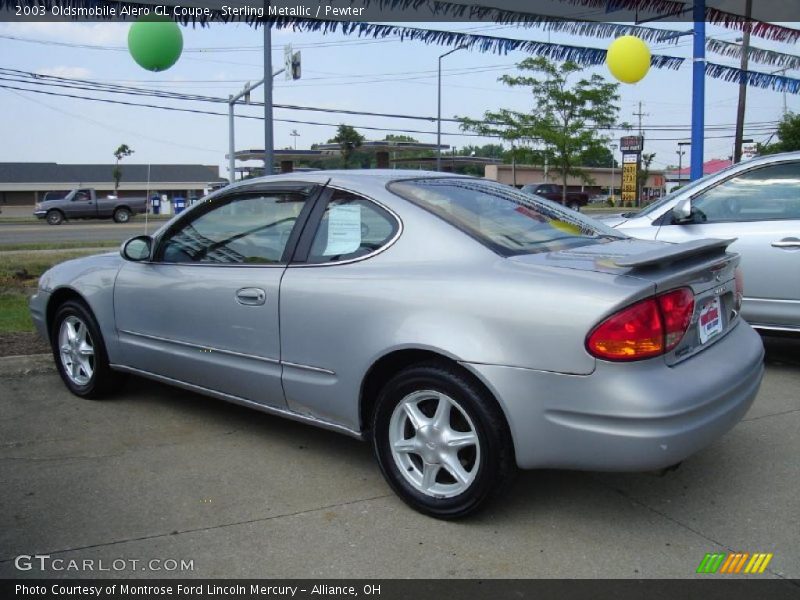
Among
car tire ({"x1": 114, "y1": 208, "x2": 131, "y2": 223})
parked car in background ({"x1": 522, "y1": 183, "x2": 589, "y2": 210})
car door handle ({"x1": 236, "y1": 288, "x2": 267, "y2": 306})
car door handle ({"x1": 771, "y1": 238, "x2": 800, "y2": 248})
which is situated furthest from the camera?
parked car in background ({"x1": 522, "y1": 183, "x2": 589, "y2": 210})

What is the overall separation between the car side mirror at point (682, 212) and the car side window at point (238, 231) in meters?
3.11

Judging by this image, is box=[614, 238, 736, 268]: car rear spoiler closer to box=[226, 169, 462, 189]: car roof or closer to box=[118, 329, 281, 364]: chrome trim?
box=[226, 169, 462, 189]: car roof

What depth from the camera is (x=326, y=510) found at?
322 cm

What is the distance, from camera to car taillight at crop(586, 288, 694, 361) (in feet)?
8.68

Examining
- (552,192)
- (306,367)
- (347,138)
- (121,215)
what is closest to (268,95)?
(306,367)

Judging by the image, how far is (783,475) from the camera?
353cm

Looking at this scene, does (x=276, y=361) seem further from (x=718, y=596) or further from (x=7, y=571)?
(x=718, y=596)

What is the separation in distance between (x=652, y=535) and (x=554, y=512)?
1.37 ft

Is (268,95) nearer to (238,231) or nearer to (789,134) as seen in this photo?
(238,231)

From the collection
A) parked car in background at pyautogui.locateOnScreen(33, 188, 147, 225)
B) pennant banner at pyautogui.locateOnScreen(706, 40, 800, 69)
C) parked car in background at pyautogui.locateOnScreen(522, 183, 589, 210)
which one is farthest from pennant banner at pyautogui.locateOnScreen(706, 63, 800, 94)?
parked car in background at pyautogui.locateOnScreen(33, 188, 147, 225)

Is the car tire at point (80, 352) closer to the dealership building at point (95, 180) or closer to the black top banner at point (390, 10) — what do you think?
the black top banner at point (390, 10)

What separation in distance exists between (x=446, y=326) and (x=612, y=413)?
73 centimetres

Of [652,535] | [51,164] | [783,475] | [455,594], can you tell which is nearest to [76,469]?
[455,594]

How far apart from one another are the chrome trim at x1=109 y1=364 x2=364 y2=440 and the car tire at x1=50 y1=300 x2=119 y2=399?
0.17m
